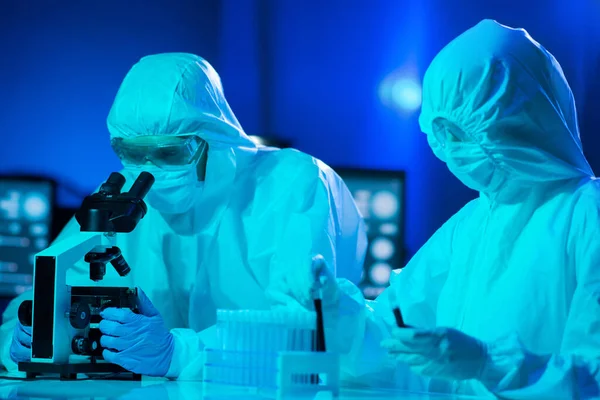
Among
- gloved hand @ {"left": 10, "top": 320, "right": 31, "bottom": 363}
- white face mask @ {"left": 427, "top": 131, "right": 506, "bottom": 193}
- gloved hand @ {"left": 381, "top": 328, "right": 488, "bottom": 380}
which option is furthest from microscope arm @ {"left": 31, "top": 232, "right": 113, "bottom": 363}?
white face mask @ {"left": 427, "top": 131, "right": 506, "bottom": 193}

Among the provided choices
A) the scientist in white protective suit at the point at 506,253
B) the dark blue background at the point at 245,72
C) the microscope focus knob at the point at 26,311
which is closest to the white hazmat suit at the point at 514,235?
the scientist in white protective suit at the point at 506,253

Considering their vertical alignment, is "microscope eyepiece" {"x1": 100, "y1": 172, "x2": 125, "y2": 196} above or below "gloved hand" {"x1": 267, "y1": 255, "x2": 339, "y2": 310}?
above

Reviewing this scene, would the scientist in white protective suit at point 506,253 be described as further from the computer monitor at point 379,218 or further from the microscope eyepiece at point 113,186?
the computer monitor at point 379,218

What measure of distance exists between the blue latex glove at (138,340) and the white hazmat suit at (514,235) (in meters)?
0.48

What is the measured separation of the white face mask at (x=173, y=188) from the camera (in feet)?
9.17

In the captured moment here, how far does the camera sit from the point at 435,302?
2.41m

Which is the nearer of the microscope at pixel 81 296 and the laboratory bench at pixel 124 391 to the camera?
the laboratory bench at pixel 124 391

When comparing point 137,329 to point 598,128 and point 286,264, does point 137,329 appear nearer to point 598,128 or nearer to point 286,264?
point 286,264

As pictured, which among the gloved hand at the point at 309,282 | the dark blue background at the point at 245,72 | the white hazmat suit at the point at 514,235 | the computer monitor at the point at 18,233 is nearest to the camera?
the white hazmat suit at the point at 514,235

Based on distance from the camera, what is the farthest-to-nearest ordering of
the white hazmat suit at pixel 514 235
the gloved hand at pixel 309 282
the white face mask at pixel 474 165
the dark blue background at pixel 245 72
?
the dark blue background at pixel 245 72
the white face mask at pixel 474 165
the gloved hand at pixel 309 282
the white hazmat suit at pixel 514 235

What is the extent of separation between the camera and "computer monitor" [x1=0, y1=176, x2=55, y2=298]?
449 cm

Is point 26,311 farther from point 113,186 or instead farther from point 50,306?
point 113,186

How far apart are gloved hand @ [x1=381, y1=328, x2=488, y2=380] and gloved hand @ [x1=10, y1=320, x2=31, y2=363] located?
42.2 inches

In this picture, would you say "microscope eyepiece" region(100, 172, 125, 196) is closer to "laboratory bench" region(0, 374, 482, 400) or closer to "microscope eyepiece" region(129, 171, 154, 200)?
"microscope eyepiece" region(129, 171, 154, 200)
